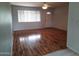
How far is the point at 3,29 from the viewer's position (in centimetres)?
87

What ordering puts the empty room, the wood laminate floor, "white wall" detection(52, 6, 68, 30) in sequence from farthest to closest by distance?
"white wall" detection(52, 6, 68, 30)
the wood laminate floor
the empty room

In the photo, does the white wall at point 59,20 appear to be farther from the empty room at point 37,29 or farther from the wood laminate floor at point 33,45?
the wood laminate floor at point 33,45

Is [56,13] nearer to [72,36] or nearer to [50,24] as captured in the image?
[50,24]

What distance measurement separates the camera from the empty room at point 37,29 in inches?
37.0

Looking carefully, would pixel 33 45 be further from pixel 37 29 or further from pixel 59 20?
pixel 59 20

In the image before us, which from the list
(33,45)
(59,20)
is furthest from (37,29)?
(33,45)

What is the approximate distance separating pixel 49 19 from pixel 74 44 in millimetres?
3721

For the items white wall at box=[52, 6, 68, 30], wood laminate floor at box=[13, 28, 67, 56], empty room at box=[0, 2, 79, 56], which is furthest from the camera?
white wall at box=[52, 6, 68, 30]

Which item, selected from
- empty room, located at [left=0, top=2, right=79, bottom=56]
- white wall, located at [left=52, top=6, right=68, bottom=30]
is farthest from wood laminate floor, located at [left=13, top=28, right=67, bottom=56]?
white wall, located at [left=52, top=6, right=68, bottom=30]

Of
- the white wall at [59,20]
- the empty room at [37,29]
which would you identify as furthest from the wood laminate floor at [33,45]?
the white wall at [59,20]

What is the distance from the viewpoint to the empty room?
0.94m

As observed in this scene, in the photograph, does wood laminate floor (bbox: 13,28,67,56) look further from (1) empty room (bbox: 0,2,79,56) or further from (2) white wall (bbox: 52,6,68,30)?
(2) white wall (bbox: 52,6,68,30)

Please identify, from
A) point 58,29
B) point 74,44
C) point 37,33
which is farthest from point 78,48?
point 58,29

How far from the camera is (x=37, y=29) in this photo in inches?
189
